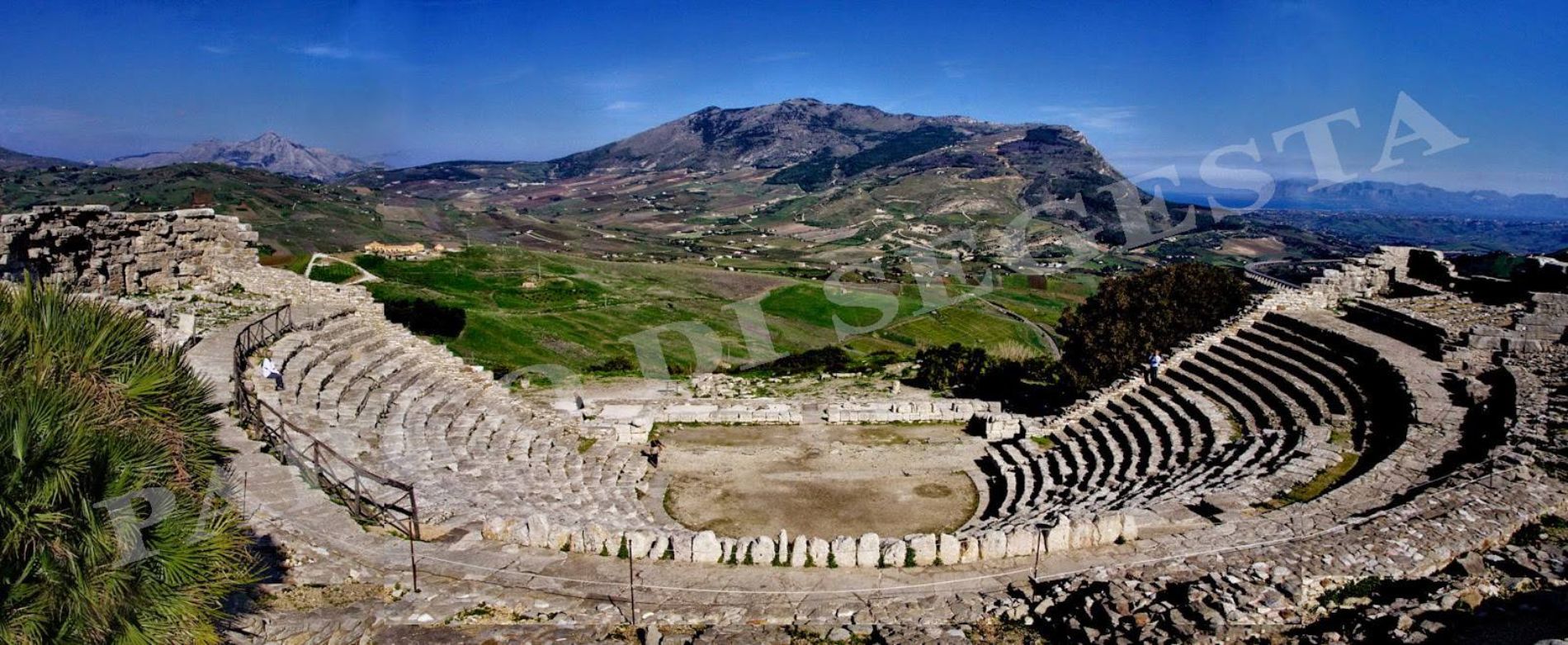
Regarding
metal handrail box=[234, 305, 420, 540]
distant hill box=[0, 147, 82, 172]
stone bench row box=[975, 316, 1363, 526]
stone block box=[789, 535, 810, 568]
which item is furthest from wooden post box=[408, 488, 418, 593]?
distant hill box=[0, 147, 82, 172]

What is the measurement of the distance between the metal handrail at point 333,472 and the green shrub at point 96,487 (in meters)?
4.50

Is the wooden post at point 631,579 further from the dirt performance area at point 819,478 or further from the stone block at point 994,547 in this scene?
the dirt performance area at point 819,478

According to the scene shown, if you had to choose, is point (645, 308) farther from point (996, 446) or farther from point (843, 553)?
point (843, 553)

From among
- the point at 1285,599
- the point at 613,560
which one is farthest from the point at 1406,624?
the point at 613,560

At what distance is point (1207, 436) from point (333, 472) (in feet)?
59.1

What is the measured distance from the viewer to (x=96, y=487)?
206 inches

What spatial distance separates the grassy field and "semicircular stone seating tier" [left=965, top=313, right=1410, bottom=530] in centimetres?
1805

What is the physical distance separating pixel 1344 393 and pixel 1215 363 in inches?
165

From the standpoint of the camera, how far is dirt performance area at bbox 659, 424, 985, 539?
59.4ft

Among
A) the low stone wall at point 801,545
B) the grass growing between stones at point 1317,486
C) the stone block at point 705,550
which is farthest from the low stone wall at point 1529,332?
the stone block at point 705,550

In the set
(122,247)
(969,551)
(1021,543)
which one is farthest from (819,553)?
(122,247)

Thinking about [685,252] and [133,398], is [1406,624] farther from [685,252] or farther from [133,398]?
[685,252]

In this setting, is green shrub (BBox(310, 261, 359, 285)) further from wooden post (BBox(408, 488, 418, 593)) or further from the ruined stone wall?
wooden post (BBox(408, 488, 418, 593))

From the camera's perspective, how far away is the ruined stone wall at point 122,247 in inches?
850
